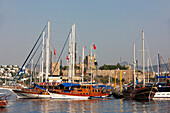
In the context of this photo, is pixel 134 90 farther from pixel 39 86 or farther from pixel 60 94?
pixel 39 86

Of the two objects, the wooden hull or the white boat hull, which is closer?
the white boat hull

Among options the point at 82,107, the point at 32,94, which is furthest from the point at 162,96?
the point at 32,94

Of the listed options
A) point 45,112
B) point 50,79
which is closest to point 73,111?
point 45,112

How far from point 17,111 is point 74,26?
33.3 meters

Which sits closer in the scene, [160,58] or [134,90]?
[134,90]

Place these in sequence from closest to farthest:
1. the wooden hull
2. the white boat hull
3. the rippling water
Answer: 1. the rippling water
2. the white boat hull
3. the wooden hull

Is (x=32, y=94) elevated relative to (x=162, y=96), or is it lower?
elevated

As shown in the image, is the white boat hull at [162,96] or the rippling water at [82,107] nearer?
the rippling water at [82,107]

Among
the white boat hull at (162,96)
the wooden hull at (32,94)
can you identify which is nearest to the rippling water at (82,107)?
the white boat hull at (162,96)

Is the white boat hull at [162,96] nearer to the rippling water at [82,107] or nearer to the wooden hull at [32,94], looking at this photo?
the rippling water at [82,107]

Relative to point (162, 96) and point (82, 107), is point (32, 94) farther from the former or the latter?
point (162, 96)

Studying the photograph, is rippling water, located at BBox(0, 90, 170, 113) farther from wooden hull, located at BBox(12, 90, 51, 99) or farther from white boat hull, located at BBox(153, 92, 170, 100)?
wooden hull, located at BBox(12, 90, 51, 99)

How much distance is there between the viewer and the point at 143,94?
61.1 meters

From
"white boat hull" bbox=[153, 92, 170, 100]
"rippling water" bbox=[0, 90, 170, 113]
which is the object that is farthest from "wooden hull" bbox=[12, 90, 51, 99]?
"white boat hull" bbox=[153, 92, 170, 100]
